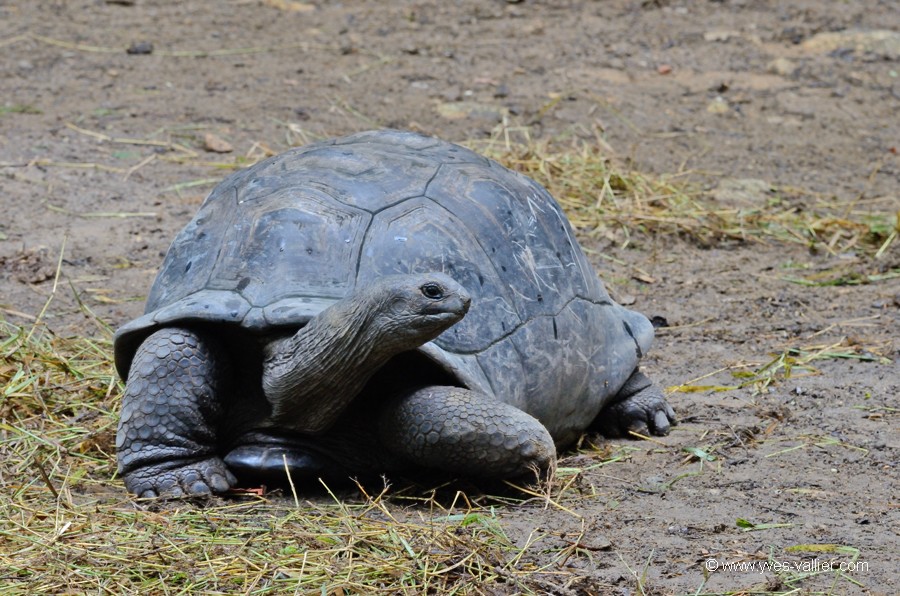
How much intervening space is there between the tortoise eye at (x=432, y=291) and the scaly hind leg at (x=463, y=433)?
371 mm

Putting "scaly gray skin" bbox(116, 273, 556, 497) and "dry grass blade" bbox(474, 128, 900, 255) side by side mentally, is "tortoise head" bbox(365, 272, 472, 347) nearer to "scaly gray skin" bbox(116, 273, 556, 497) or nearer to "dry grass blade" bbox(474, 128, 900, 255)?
"scaly gray skin" bbox(116, 273, 556, 497)

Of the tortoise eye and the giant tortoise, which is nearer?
the tortoise eye

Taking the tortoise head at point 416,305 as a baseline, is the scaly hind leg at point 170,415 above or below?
below

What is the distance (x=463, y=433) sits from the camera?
335 centimetres

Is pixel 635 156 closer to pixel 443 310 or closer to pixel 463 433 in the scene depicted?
pixel 463 433

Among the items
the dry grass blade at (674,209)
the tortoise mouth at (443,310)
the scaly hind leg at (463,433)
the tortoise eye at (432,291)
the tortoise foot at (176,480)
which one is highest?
the tortoise eye at (432,291)

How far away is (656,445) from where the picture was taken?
4.10 meters

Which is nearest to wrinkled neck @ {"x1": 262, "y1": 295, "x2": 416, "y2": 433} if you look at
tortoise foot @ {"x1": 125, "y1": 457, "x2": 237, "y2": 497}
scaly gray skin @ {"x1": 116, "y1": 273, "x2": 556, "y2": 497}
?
scaly gray skin @ {"x1": 116, "y1": 273, "x2": 556, "y2": 497}

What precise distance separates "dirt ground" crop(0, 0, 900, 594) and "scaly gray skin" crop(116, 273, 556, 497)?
0.24 meters

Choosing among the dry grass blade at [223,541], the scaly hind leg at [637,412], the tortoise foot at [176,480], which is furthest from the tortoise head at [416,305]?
the scaly hind leg at [637,412]

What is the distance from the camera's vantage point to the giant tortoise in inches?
131

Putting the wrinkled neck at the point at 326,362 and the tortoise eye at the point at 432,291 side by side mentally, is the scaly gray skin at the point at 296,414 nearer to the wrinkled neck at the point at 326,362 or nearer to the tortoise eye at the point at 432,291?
the wrinkled neck at the point at 326,362

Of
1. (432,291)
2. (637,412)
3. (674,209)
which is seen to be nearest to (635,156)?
(674,209)

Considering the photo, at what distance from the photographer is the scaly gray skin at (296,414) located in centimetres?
329
